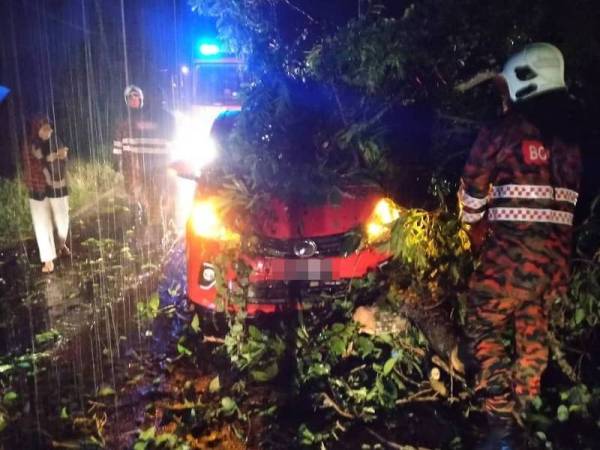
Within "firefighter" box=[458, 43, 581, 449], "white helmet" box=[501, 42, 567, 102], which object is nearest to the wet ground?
"firefighter" box=[458, 43, 581, 449]

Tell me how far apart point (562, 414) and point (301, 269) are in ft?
6.76

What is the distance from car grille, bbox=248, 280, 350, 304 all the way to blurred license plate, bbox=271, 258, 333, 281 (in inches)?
2.0

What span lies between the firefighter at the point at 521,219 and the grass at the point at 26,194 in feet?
24.6

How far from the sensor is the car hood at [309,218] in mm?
4574

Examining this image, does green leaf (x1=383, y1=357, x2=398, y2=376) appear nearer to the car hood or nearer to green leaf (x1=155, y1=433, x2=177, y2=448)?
the car hood

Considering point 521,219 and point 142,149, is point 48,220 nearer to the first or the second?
point 142,149

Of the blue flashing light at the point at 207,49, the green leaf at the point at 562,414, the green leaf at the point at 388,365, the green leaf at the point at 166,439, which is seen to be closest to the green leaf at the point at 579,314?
the green leaf at the point at 562,414

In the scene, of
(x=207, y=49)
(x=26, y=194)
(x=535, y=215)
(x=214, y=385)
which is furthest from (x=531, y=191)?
(x=26, y=194)

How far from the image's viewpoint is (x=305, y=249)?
455cm

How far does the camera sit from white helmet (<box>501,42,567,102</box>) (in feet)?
10.2

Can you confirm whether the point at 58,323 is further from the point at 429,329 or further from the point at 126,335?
the point at 429,329

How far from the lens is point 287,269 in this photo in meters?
4.52

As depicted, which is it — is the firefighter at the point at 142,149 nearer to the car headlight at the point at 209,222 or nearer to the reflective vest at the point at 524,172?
the car headlight at the point at 209,222

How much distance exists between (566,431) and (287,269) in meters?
2.19
